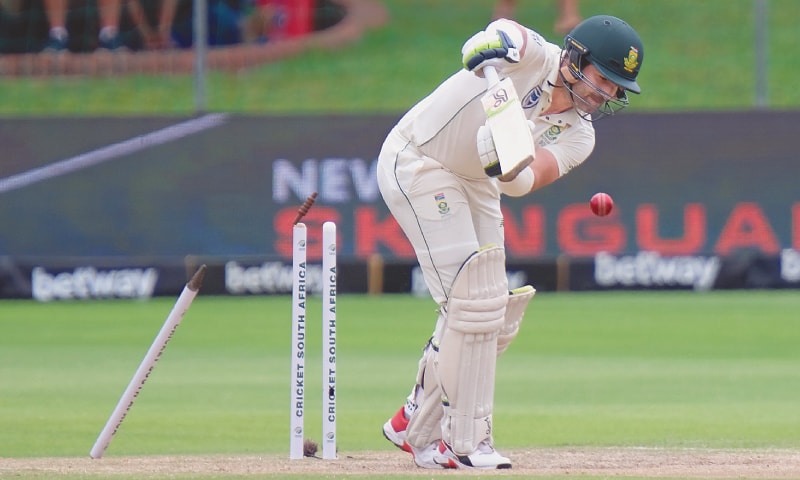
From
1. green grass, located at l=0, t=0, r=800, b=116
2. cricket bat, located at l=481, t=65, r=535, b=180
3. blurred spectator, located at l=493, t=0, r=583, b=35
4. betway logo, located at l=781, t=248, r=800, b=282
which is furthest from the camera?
blurred spectator, located at l=493, t=0, r=583, b=35

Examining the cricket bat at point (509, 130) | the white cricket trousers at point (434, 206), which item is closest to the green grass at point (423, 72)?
the white cricket trousers at point (434, 206)

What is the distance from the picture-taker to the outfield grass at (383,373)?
24.3 feet

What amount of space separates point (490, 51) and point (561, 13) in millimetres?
10430

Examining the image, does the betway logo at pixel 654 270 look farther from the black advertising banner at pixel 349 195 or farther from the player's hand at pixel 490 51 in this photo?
the player's hand at pixel 490 51

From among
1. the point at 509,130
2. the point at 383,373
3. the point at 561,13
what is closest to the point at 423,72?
the point at 561,13

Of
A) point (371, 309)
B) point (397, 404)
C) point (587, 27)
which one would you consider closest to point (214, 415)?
point (397, 404)

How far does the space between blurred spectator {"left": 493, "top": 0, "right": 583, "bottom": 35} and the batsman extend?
9353mm

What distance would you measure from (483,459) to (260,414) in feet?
8.20

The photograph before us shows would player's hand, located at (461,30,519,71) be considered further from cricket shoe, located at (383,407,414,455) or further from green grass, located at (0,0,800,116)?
green grass, located at (0,0,800,116)

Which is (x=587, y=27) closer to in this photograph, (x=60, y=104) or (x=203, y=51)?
(x=203, y=51)

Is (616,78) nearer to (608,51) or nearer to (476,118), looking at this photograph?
(608,51)

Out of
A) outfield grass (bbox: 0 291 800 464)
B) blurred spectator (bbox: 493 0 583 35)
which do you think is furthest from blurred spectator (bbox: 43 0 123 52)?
blurred spectator (bbox: 493 0 583 35)

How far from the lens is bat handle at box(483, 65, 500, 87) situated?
18.4ft

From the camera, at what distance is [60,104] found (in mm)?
15273
